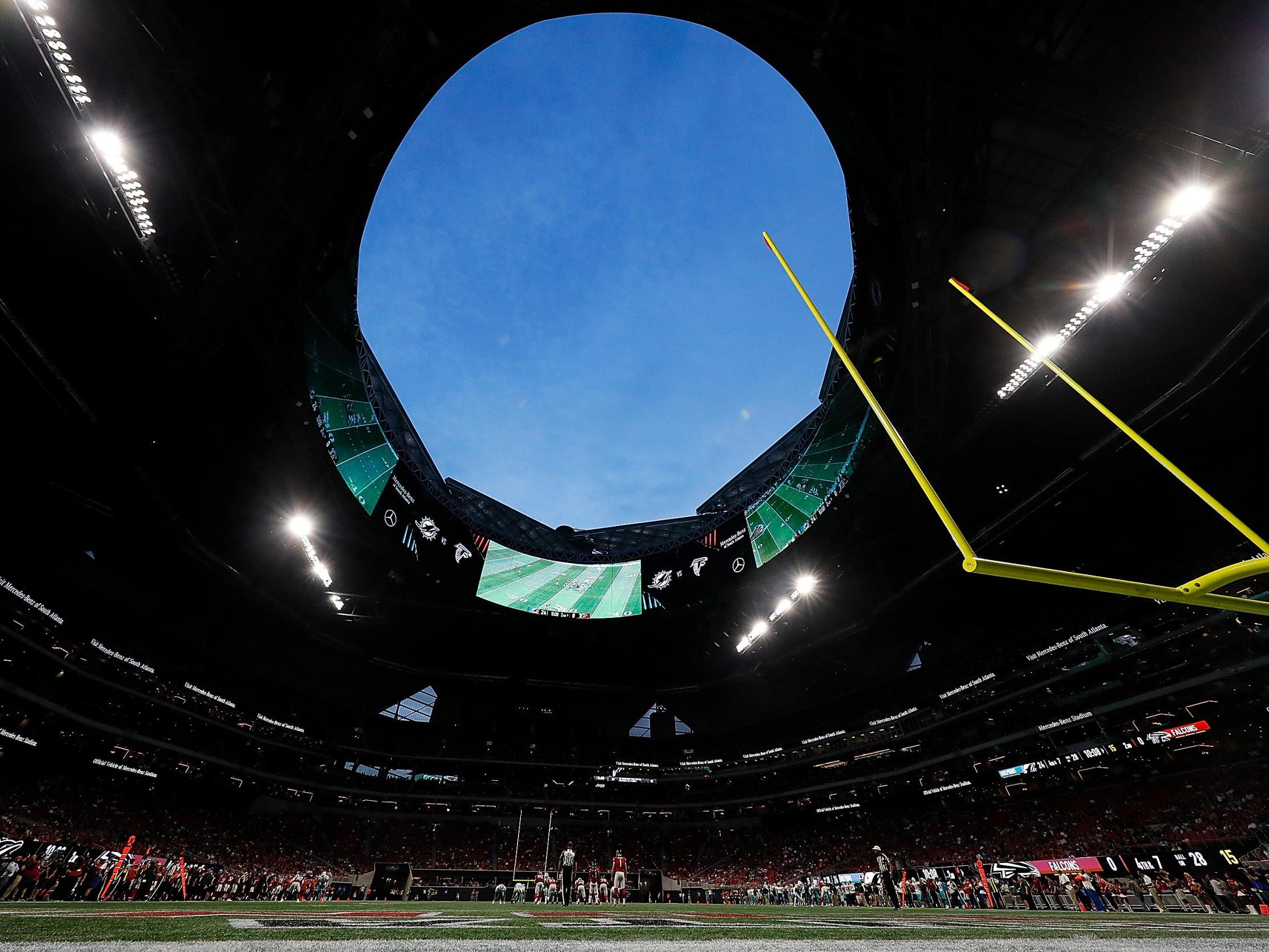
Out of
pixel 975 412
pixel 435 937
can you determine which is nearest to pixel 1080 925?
pixel 435 937

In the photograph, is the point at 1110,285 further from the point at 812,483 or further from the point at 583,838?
the point at 583,838

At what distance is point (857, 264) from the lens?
16312 millimetres

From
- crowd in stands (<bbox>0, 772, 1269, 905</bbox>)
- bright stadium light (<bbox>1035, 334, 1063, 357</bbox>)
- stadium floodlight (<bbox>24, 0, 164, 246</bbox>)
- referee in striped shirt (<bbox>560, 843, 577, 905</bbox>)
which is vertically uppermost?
bright stadium light (<bbox>1035, 334, 1063, 357</bbox>)

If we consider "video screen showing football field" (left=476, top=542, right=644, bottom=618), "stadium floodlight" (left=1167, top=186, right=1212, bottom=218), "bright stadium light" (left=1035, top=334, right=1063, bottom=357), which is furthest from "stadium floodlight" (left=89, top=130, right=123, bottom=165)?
"video screen showing football field" (left=476, top=542, right=644, bottom=618)

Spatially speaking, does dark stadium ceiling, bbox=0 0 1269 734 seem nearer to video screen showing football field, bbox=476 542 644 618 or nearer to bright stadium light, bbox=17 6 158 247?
bright stadium light, bbox=17 6 158 247

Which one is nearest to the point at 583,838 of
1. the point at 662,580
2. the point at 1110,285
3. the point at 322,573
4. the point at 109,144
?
the point at 662,580

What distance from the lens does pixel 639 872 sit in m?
35.4

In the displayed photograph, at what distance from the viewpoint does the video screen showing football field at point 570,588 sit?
3409 cm

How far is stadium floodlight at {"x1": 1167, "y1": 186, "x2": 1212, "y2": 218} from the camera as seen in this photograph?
10688mm

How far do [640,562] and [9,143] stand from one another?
30.0 m

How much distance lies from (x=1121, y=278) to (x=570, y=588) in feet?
101

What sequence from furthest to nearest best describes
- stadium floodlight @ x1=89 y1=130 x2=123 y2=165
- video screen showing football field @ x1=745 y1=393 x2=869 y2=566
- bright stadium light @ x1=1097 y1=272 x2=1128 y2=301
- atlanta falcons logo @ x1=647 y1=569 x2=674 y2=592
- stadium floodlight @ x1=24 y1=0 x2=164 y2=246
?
atlanta falcons logo @ x1=647 y1=569 x2=674 y2=592
video screen showing football field @ x1=745 y1=393 x2=869 y2=566
bright stadium light @ x1=1097 y1=272 x2=1128 y2=301
stadium floodlight @ x1=89 y1=130 x2=123 y2=165
stadium floodlight @ x1=24 y1=0 x2=164 y2=246

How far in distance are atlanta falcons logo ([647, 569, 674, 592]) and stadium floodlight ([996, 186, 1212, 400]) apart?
21.5 m

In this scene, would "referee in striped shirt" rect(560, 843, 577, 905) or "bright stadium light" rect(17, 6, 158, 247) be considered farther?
"referee in striped shirt" rect(560, 843, 577, 905)
